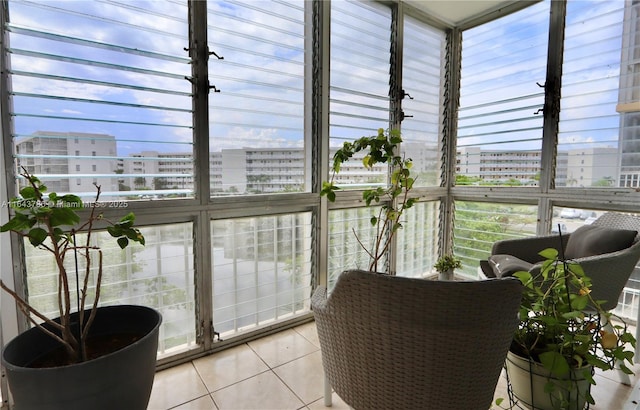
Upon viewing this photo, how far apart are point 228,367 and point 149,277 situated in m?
0.71

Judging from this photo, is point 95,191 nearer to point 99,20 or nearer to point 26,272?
point 26,272

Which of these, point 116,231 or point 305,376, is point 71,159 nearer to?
point 116,231

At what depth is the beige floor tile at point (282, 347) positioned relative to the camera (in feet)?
6.73

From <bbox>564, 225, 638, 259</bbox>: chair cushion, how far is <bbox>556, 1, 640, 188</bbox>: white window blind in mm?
517

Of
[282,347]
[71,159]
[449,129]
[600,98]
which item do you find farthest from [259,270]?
[600,98]

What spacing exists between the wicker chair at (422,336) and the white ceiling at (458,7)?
2.75 metres

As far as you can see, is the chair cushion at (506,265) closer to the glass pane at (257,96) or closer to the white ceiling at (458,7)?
the glass pane at (257,96)

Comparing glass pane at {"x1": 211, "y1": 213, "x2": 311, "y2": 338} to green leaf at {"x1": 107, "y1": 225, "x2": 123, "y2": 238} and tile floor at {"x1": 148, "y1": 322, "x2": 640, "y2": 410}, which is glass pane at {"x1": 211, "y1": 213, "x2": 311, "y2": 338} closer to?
tile floor at {"x1": 148, "y1": 322, "x2": 640, "y2": 410}

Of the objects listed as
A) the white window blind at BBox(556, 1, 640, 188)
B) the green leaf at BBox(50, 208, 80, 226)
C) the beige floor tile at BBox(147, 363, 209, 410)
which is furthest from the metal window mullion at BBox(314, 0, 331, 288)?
the white window blind at BBox(556, 1, 640, 188)

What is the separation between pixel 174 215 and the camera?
190cm

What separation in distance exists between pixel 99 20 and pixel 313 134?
138cm

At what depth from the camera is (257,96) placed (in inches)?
84.5

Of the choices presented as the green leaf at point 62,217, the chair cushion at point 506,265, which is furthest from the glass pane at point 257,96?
the chair cushion at point 506,265

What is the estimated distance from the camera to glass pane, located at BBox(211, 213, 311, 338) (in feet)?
7.03
